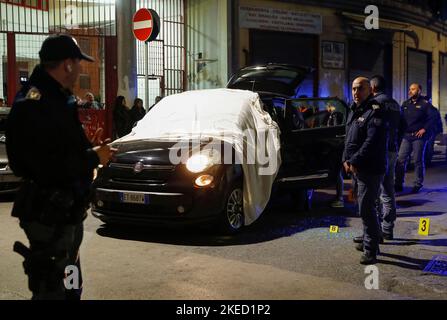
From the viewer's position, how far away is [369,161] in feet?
18.1

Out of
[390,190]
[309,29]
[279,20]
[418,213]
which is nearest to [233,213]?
[390,190]

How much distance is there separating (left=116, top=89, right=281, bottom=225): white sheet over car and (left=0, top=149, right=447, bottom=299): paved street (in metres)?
0.57

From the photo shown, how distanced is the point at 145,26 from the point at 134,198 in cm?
464

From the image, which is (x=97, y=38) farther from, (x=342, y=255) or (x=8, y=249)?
(x=342, y=255)

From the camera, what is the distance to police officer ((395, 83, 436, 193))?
10.3 metres

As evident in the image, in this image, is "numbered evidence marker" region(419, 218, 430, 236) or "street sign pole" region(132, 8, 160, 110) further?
"street sign pole" region(132, 8, 160, 110)

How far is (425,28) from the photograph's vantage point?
2366 centimetres

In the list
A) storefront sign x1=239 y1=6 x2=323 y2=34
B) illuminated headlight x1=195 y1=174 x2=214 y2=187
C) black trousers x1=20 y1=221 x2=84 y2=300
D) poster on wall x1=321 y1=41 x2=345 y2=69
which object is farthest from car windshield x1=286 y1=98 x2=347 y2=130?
poster on wall x1=321 y1=41 x2=345 y2=69

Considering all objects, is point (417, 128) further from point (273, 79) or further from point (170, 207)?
point (170, 207)

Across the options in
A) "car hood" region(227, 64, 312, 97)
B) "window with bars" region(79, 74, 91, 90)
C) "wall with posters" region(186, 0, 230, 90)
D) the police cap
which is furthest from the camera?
"wall with posters" region(186, 0, 230, 90)

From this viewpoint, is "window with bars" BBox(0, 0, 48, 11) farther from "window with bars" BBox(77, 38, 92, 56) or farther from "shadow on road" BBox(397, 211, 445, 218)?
"shadow on road" BBox(397, 211, 445, 218)

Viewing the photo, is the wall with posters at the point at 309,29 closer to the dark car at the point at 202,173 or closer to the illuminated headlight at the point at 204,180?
the dark car at the point at 202,173
